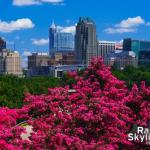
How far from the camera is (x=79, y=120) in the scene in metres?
17.5

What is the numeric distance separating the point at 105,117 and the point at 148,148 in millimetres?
1642

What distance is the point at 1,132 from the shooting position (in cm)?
1575

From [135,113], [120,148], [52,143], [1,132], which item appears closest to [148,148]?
[120,148]

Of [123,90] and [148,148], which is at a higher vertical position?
[123,90]

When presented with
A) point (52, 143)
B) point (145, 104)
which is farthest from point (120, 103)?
point (52, 143)

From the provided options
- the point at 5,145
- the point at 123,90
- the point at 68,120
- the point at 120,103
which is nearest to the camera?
the point at 5,145

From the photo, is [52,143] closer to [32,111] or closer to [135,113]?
[32,111]

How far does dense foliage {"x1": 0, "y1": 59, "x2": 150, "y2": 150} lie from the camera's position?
15711mm

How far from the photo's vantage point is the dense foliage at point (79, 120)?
1571cm

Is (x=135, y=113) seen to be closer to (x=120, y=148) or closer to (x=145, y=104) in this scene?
(x=145, y=104)

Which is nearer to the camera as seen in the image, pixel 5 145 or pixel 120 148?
pixel 5 145

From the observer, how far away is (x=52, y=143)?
51.1ft

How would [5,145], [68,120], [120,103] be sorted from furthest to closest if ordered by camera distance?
[120,103]
[68,120]
[5,145]

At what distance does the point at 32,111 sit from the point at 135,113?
340cm
